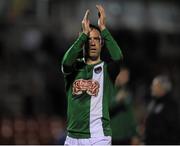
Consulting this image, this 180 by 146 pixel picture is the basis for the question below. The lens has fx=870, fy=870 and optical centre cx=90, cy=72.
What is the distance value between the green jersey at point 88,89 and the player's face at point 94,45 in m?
0.07

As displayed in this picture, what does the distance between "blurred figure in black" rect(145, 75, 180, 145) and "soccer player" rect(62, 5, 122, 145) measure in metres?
3.93

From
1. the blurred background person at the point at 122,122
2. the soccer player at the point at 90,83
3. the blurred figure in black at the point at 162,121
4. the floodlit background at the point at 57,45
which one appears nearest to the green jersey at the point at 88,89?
the soccer player at the point at 90,83

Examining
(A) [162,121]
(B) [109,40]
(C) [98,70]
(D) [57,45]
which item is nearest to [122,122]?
(A) [162,121]

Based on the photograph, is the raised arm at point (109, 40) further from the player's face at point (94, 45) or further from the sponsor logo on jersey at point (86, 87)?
the sponsor logo on jersey at point (86, 87)

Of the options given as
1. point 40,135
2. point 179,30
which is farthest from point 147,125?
point 179,30

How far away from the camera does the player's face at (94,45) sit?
30.6 ft

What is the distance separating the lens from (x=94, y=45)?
932 cm

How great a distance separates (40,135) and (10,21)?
4348 millimetres

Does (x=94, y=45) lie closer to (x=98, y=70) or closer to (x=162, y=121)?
(x=98, y=70)

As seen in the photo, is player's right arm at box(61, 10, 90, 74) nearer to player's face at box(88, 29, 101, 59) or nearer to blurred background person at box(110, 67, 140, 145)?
player's face at box(88, 29, 101, 59)

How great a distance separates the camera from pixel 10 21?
22688 mm

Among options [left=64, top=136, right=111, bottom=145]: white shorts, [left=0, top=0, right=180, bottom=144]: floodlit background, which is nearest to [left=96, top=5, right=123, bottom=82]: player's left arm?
[left=64, top=136, right=111, bottom=145]: white shorts

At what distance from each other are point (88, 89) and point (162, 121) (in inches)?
161

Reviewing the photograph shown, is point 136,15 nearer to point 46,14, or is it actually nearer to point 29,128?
point 46,14
